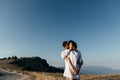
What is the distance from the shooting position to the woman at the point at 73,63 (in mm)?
8375

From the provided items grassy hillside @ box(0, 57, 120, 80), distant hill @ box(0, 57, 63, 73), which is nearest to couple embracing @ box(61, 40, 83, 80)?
grassy hillside @ box(0, 57, 120, 80)

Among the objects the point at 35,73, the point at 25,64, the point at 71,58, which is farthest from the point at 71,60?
the point at 25,64

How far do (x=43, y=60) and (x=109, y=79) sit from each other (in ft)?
358

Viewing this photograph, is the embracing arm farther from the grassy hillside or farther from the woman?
the grassy hillside

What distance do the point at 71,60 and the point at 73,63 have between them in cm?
12

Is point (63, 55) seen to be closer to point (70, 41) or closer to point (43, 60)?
point (70, 41)

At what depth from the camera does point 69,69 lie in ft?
27.8

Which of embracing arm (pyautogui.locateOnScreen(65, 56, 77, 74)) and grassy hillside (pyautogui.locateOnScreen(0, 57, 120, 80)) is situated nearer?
embracing arm (pyautogui.locateOnScreen(65, 56, 77, 74))

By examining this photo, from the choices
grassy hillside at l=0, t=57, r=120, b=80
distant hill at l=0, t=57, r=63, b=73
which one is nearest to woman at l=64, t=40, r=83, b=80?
grassy hillside at l=0, t=57, r=120, b=80

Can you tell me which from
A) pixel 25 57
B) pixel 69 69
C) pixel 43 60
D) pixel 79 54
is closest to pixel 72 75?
pixel 69 69

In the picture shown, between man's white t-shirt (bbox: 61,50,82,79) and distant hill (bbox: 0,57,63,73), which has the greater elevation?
distant hill (bbox: 0,57,63,73)

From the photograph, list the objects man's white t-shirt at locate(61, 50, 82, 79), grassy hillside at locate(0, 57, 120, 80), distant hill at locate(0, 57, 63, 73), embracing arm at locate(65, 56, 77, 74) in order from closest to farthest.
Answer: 1. embracing arm at locate(65, 56, 77, 74)
2. man's white t-shirt at locate(61, 50, 82, 79)
3. grassy hillside at locate(0, 57, 120, 80)
4. distant hill at locate(0, 57, 63, 73)

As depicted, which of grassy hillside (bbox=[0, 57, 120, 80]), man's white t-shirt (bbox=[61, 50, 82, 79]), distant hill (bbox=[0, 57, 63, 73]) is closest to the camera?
man's white t-shirt (bbox=[61, 50, 82, 79])

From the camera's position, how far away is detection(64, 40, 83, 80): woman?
8375mm
